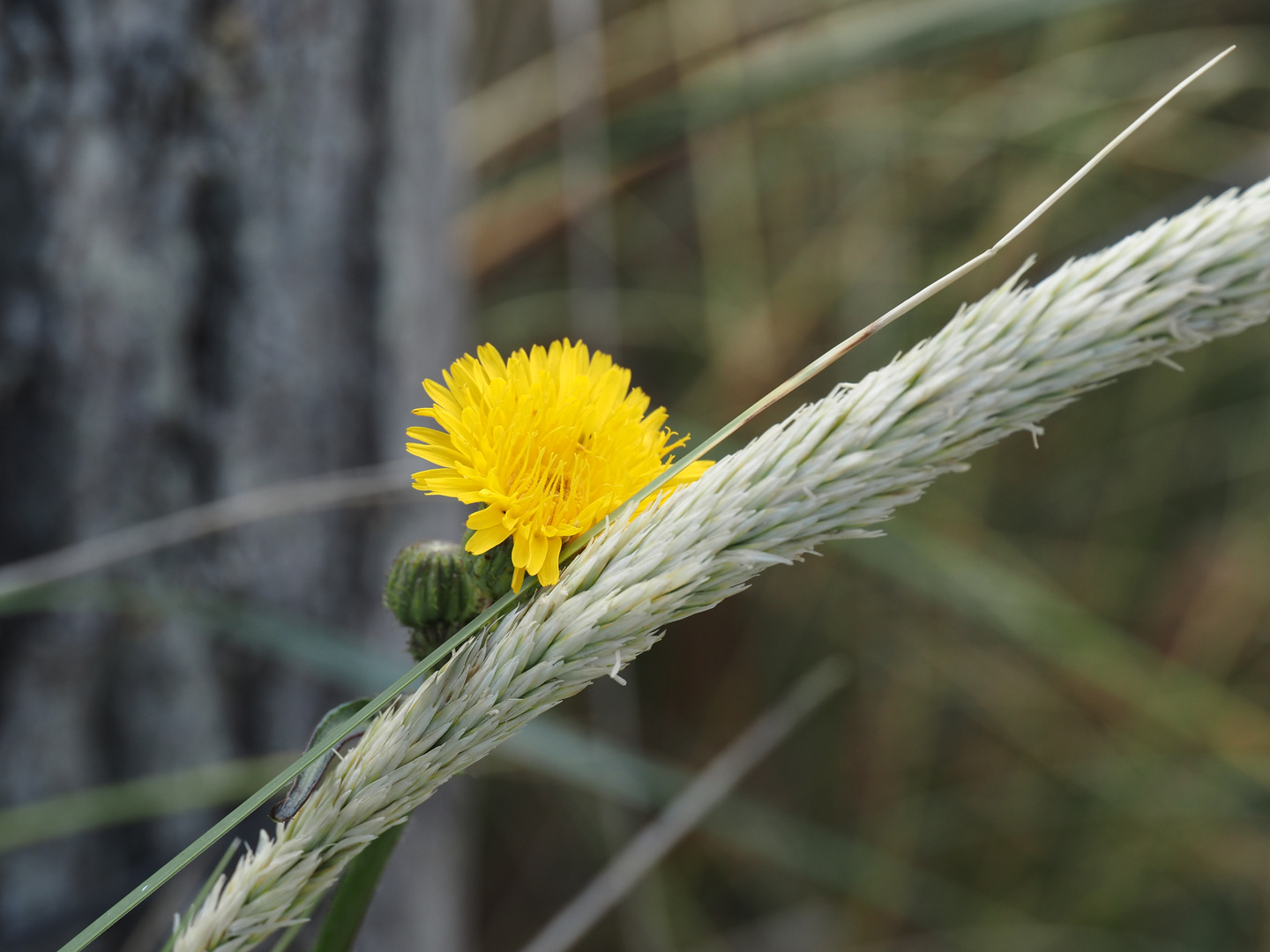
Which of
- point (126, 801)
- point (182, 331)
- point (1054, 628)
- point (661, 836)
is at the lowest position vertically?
point (1054, 628)

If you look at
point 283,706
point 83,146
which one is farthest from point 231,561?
point 83,146

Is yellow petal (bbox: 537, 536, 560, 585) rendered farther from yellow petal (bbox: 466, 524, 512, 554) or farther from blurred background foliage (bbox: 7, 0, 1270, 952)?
blurred background foliage (bbox: 7, 0, 1270, 952)

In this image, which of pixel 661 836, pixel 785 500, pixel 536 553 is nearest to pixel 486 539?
pixel 536 553

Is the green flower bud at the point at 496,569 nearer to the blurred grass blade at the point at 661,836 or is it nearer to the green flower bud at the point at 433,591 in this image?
the green flower bud at the point at 433,591

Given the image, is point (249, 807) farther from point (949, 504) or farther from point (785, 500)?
point (949, 504)

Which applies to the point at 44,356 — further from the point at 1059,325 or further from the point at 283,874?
the point at 1059,325
